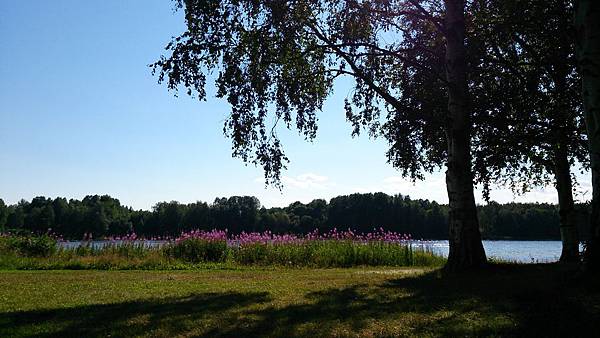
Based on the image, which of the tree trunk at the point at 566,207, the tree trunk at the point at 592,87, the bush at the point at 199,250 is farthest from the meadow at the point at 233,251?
the tree trunk at the point at 592,87

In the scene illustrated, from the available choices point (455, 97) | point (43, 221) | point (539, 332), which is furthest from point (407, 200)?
point (539, 332)

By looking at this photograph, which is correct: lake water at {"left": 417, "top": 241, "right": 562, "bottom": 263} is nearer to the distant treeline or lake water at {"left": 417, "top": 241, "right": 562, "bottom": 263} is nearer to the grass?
the grass

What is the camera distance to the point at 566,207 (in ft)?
52.3

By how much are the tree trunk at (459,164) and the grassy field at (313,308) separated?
1.30 meters

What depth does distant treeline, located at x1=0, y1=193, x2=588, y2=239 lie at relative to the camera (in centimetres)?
6625

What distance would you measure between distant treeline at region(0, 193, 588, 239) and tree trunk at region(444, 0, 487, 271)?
52.0 meters

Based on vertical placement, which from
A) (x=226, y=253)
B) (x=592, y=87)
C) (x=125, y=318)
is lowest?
(x=125, y=318)

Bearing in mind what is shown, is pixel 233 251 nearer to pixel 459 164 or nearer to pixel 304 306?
pixel 459 164

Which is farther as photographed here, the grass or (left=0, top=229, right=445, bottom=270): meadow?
(left=0, top=229, right=445, bottom=270): meadow

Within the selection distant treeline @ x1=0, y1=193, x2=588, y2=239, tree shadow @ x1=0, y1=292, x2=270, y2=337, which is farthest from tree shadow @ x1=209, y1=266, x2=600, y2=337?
distant treeline @ x1=0, y1=193, x2=588, y2=239

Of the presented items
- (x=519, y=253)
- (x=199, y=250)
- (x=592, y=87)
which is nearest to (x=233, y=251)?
(x=199, y=250)

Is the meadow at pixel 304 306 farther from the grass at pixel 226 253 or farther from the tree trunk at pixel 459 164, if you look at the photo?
the grass at pixel 226 253

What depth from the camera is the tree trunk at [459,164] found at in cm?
Result: 1172

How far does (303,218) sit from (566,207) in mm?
50471
